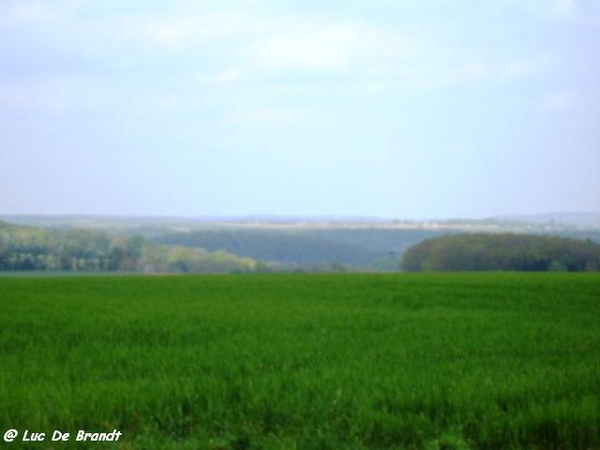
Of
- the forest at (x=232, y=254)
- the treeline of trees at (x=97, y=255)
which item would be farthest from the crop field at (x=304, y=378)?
the treeline of trees at (x=97, y=255)

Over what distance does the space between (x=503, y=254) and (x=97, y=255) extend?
24330mm

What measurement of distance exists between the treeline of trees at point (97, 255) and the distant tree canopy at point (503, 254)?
920cm

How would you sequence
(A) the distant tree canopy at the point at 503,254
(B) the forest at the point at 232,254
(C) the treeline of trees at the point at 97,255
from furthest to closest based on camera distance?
(C) the treeline of trees at the point at 97,255, (B) the forest at the point at 232,254, (A) the distant tree canopy at the point at 503,254

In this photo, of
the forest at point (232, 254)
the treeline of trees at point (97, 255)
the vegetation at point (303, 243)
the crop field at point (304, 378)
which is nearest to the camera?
the crop field at point (304, 378)

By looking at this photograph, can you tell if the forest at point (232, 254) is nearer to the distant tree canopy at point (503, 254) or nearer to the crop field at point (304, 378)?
the distant tree canopy at point (503, 254)

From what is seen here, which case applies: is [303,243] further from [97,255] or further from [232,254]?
[97,255]

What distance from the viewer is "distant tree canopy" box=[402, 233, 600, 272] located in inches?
1638

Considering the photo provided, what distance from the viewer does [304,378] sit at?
7.86 metres

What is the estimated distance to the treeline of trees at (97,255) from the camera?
45.5 m

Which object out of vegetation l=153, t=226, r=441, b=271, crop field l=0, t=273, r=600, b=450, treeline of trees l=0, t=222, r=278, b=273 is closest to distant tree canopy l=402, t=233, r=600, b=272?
treeline of trees l=0, t=222, r=278, b=273

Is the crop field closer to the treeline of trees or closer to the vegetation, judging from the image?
the treeline of trees

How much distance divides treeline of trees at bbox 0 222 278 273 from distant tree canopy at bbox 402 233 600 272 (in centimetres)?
920

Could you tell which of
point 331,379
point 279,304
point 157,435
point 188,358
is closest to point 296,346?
point 188,358

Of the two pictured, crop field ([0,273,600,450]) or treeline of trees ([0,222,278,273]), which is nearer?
crop field ([0,273,600,450])
